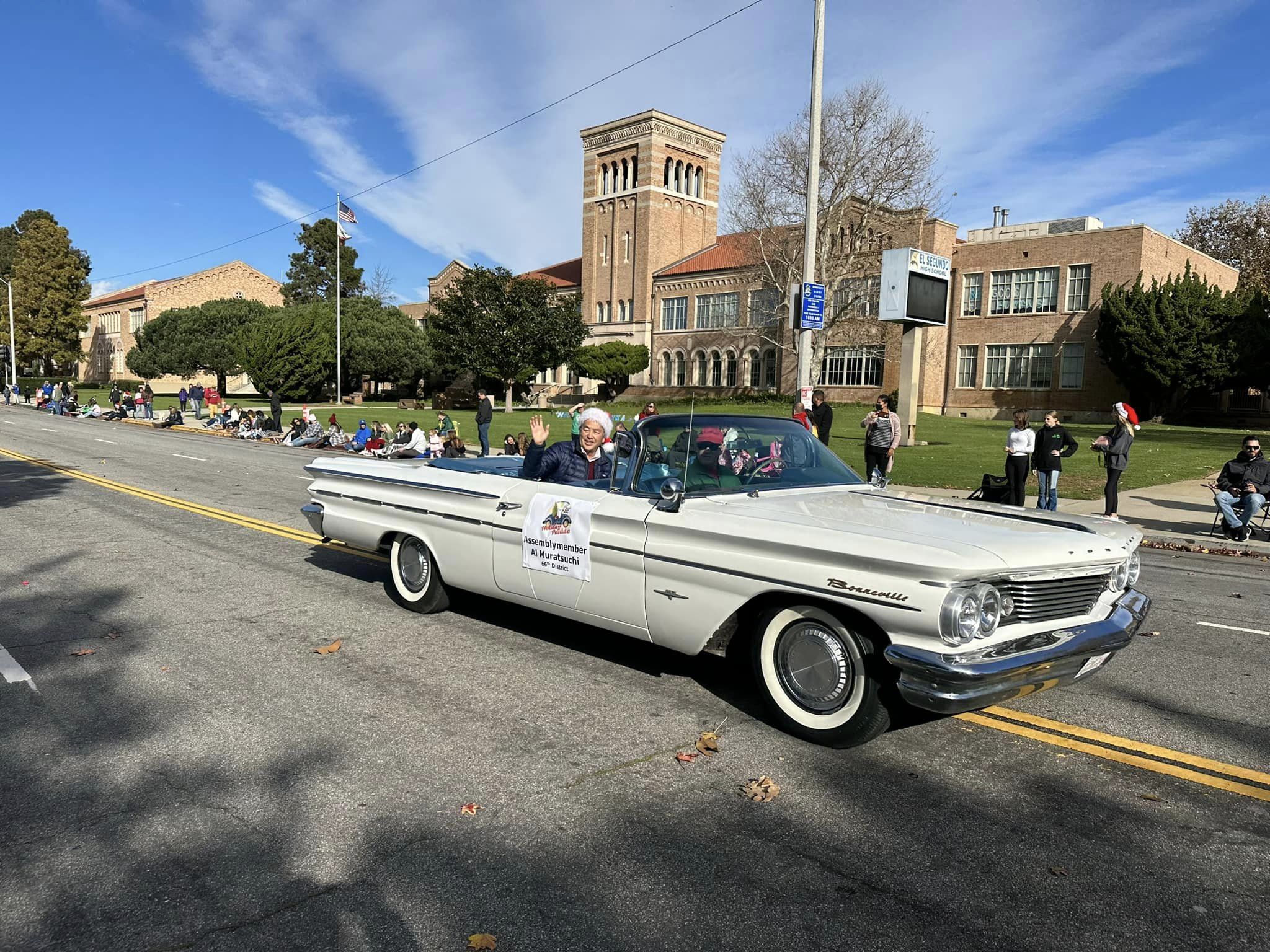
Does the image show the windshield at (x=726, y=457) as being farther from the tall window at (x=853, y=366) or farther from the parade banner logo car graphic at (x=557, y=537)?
the tall window at (x=853, y=366)

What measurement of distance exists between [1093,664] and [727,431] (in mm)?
2295

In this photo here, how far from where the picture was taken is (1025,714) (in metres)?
4.66

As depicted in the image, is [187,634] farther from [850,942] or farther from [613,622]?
[850,942]

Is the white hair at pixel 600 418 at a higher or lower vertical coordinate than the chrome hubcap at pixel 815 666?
higher

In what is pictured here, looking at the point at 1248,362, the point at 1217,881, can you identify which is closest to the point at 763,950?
the point at 1217,881

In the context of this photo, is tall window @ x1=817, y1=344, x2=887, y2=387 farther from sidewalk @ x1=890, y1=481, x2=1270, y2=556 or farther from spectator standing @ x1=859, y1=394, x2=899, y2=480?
spectator standing @ x1=859, y1=394, x2=899, y2=480

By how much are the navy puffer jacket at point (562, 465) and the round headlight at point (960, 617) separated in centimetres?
258

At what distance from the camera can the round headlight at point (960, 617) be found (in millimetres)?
3588

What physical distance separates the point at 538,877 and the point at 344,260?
323 feet

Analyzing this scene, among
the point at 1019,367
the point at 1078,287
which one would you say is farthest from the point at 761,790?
the point at 1019,367

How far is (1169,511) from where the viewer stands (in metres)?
14.3

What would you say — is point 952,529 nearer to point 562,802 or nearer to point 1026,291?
point 562,802

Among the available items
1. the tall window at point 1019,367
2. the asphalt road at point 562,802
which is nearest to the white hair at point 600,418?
the asphalt road at point 562,802

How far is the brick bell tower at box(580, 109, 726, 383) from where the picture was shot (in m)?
64.5
